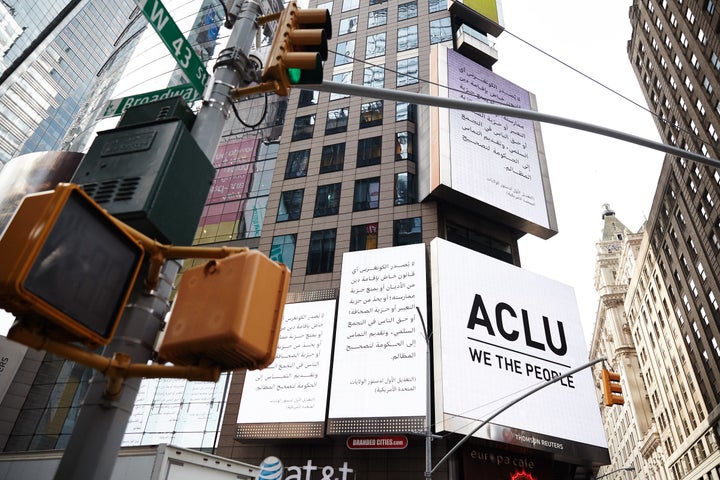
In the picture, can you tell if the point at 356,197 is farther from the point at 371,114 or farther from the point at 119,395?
the point at 119,395

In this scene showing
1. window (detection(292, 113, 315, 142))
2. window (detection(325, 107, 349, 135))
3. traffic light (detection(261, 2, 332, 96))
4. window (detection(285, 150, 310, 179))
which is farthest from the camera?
window (detection(292, 113, 315, 142))

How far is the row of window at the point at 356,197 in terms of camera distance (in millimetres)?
37531

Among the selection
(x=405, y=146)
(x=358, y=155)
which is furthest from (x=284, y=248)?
(x=405, y=146)

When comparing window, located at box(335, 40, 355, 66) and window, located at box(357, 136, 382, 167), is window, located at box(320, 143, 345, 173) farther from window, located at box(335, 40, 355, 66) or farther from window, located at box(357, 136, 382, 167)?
window, located at box(335, 40, 355, 66)

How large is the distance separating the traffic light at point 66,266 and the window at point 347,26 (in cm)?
5351

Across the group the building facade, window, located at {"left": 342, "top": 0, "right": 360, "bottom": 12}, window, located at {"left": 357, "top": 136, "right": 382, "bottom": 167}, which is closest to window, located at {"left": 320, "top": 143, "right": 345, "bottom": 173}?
window, located at {"left": 357, "top": 136, "right": 382, "bottom": 167}

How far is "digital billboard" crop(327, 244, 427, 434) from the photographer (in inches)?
1035

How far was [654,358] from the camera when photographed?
75.6m

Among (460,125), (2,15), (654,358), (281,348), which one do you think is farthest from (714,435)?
(2,15)

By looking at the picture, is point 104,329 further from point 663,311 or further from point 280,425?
point 663,311

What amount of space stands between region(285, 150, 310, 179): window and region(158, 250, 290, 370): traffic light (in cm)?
3902

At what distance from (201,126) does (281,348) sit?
28322 millimetres

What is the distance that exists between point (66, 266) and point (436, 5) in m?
55.9

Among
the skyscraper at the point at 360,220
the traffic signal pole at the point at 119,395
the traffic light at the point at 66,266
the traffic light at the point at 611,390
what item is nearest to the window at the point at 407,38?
the skyscraper at the point at 360,220
